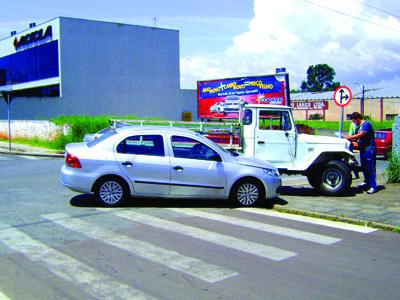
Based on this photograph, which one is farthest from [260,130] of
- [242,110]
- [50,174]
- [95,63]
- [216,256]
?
[95,63]

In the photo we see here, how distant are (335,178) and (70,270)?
7.20 metres

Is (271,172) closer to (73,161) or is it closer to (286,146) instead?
(286,146)

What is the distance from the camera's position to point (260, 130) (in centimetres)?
1091

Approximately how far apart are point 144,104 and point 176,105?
3.30 meters

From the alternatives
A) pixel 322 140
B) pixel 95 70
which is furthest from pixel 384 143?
pixel 95 70

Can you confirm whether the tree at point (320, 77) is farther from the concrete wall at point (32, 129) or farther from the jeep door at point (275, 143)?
the jeep door at point (275, 143)

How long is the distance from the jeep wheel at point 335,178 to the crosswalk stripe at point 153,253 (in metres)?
5.67

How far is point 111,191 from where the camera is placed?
30.3 ft

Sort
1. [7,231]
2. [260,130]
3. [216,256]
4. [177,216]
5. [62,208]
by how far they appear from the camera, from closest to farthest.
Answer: [216,256] → [7,231] → [177,216] → [62,208] → [260,130]

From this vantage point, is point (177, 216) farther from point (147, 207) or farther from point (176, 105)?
point (176, 105)

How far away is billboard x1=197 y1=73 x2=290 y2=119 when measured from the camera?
22.0 metres

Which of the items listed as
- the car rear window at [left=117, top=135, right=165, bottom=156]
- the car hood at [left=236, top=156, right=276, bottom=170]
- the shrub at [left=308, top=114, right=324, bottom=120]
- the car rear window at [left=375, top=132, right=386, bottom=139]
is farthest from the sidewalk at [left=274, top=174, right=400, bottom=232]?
the shrub at [left=308, top=114, right=324, bottom=120]

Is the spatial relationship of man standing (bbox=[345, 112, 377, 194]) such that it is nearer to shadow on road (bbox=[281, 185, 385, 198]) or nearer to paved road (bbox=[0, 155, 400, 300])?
shadow on road (bbox=[281, 185, 385, 198])

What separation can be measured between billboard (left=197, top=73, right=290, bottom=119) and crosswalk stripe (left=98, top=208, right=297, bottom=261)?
466 inches
